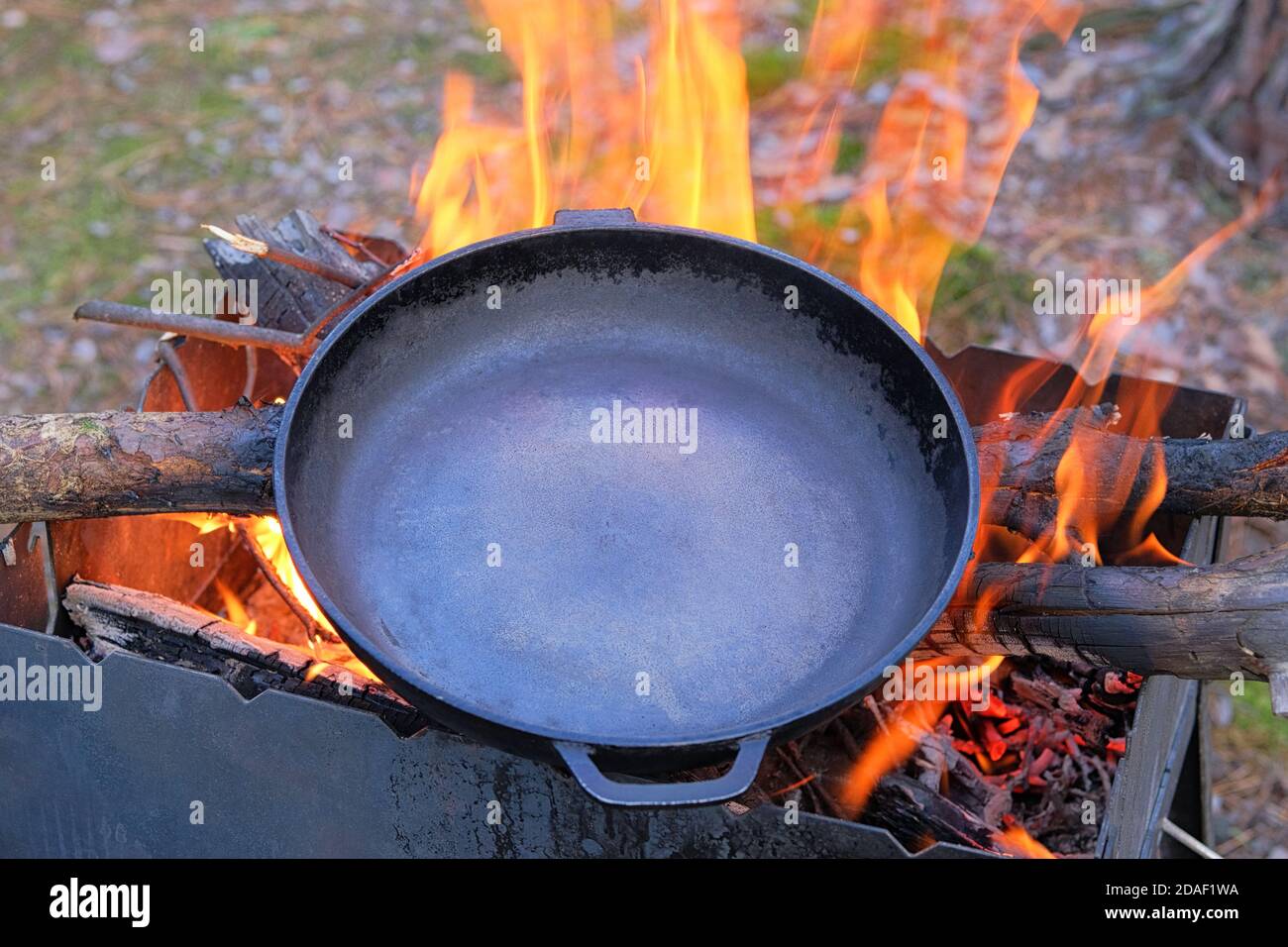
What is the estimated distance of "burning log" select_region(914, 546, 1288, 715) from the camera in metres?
2.06

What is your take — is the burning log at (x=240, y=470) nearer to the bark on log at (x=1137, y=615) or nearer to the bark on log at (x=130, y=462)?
the bark on log at (x=130, y=462)

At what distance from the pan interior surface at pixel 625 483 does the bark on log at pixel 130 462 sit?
0.25m

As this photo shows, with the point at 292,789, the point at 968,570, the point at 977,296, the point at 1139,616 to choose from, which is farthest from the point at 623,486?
the point at 977,296

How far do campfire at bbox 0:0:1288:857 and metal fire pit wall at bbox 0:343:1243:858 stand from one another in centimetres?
12

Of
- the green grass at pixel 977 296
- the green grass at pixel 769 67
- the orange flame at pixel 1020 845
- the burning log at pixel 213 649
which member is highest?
the green grass at pixel 769 67

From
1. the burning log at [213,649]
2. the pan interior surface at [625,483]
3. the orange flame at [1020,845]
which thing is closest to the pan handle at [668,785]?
the pan interior surface at [625,483]

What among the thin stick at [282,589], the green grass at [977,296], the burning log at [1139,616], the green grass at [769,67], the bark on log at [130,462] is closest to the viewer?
the burning log at [1139,616]

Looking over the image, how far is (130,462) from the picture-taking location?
2.43 metres

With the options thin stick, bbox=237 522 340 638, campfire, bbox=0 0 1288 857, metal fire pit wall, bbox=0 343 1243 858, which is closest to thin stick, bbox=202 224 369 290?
campfire, bbox=0 0 1288 857

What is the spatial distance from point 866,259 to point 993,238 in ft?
6.00

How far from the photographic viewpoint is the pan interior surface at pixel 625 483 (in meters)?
2.12

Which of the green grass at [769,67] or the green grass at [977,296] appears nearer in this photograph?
the green grass at [977,296]

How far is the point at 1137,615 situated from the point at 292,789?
5.52 ft
